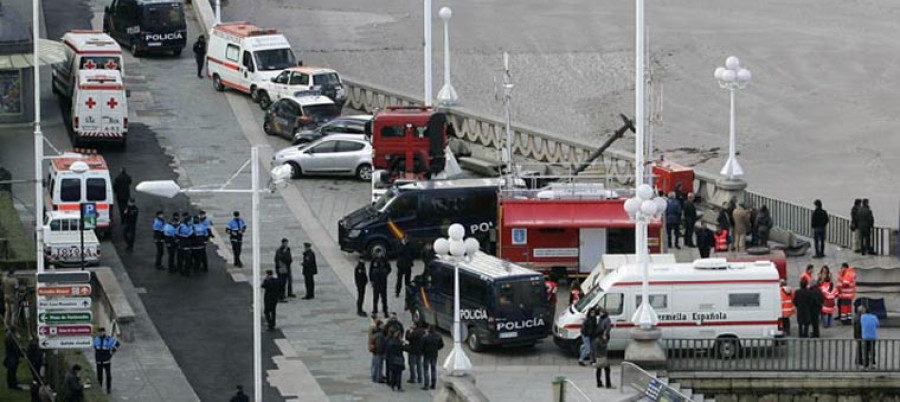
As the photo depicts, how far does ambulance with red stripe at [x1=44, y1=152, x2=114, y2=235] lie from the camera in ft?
218

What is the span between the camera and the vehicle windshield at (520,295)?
5834 cm

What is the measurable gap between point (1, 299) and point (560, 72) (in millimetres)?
42240

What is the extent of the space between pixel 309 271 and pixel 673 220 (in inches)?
338

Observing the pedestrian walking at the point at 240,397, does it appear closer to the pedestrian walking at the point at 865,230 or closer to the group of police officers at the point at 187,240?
the group of police officers at the point at 187,240

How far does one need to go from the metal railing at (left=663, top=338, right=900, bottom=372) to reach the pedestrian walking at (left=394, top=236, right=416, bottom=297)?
302 inches

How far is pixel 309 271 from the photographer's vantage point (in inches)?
2466

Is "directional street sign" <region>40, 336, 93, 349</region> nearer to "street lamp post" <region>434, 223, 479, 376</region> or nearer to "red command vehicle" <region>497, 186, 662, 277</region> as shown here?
"street lamp post" <region>434, 223, 479, 376</region>

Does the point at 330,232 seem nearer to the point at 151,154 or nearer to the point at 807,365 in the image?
the point at 151,154

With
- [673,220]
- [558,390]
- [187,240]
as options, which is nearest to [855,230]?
[673,220]

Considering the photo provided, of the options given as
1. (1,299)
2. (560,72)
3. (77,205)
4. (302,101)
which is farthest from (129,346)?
(560,72)

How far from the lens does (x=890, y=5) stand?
115812 mm

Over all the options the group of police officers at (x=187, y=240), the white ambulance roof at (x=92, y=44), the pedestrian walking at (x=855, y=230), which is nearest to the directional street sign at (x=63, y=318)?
the group of police officers at (x=187, y=240)

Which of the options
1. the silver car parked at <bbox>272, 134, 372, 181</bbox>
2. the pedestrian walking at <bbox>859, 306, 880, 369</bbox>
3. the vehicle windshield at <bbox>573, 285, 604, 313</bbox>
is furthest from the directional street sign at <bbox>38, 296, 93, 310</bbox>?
the silver car parked at <bbox>272, 134, 372, 181</bbox>

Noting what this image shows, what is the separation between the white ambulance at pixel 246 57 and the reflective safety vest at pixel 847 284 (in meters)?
24.7
